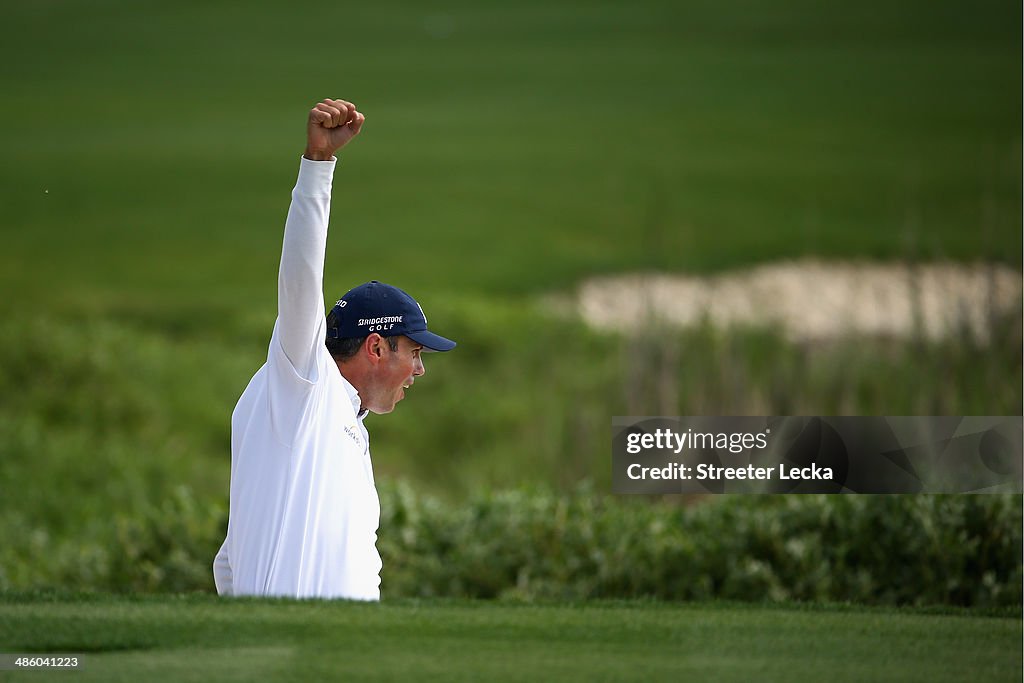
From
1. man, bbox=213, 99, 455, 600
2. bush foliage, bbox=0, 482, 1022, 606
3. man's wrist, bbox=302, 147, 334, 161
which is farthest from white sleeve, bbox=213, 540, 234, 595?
bush foliage, bbox=0, 482, 1022, 606

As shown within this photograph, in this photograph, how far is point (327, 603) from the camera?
9.04ft

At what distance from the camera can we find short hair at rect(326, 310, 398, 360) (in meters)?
3.34

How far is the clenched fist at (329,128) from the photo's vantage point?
9.79ft

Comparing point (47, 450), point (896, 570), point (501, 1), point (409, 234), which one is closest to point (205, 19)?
point (501, 1)

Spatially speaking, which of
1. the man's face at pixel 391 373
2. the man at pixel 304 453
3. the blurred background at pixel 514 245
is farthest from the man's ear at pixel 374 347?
the blurred background at pixel 514 245

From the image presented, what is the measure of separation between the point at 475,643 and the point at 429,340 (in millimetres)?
1012

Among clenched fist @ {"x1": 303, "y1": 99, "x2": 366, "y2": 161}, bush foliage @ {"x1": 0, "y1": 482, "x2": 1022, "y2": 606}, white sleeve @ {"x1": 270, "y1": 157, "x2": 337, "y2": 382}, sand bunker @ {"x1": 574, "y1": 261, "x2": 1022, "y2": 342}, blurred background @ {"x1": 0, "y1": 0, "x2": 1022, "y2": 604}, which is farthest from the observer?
sand bunker @ {"x1": 574, "y1": 261, "x2": 1022, "y2": 342}

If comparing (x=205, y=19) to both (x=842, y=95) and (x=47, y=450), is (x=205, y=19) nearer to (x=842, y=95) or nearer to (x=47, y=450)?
(x=842, y=95)

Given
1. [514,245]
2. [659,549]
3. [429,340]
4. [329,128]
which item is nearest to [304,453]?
[429,340]

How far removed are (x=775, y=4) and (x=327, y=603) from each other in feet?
62.1

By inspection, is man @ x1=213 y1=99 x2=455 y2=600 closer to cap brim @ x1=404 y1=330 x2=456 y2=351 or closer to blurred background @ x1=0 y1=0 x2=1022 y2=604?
cap brim @ x1=404 y1=330 x2=456 y2=351

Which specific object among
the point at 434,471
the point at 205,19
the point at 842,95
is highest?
the point at 205,19

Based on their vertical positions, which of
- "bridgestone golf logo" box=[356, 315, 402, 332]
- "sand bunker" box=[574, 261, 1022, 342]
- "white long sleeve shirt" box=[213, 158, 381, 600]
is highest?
"sand bunker" box=[574, 261, 1022, 342]

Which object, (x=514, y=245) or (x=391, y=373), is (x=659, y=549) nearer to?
(x=391, y=373)
